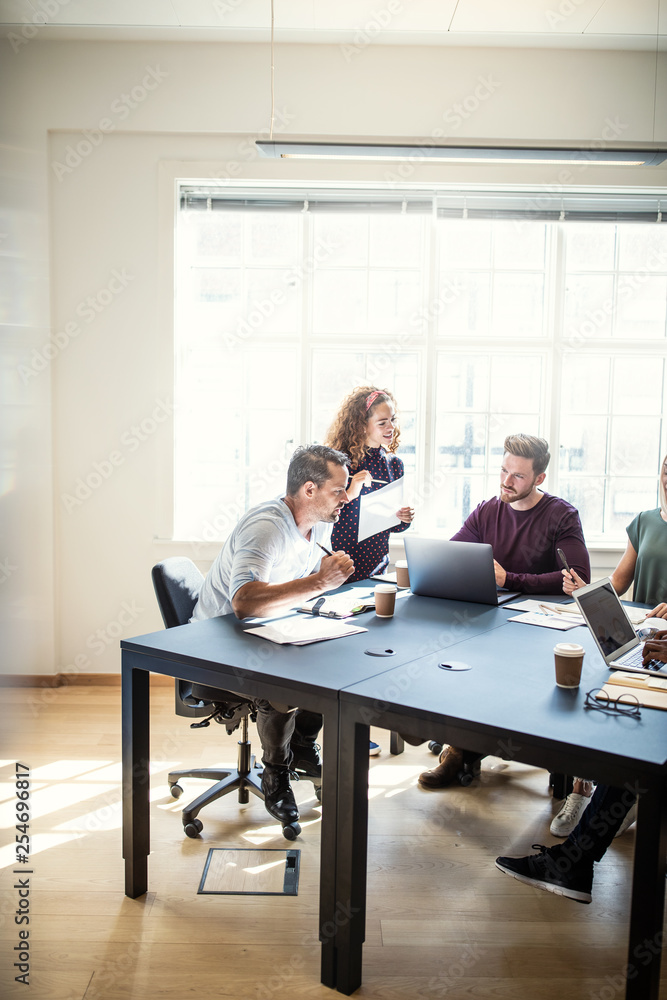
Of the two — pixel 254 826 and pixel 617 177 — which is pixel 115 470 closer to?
pixel 254 826

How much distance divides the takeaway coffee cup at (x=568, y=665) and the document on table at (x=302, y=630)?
672mm

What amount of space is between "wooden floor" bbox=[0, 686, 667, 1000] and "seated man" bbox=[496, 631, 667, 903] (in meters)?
0.04

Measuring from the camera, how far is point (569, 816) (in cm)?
250

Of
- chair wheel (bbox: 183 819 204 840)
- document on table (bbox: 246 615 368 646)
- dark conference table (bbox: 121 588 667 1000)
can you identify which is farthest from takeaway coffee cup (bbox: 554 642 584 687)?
chair wheel (bbox: 183 819 204 840)

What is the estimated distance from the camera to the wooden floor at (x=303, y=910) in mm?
1791

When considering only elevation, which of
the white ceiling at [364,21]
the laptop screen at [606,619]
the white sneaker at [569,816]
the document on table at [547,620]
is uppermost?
the white ceiling at [364,21]

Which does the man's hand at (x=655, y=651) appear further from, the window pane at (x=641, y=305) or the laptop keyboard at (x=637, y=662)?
the window pane at (x=641, y=305)

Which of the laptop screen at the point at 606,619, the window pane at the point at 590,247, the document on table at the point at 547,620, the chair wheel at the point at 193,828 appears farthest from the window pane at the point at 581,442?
the chair wheel at the point at 193,828

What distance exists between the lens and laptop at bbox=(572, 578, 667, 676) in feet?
6.22

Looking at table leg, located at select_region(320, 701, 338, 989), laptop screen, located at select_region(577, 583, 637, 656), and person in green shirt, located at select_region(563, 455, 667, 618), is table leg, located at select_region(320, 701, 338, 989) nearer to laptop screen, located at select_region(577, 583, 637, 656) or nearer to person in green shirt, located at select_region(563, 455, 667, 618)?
laptop screen, located at select_region(577, 583, 637, 656)

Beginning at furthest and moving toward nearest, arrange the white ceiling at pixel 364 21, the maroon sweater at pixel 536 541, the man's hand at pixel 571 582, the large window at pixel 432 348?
1. the large window at pixel 432 348
2. the white ceiling at pixel 364 21
3. the maroon sweater at pixel 536 541
4. the man's hand at pixel 571 582

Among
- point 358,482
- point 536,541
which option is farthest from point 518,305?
point 536,541

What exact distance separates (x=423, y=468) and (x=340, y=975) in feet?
9.27

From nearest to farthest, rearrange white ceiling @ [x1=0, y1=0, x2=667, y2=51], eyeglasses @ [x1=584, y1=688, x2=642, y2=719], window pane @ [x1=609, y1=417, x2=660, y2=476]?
eyeglasses @ [x1=584, y1=688, x2=642, y2=719]
white ceiling @ [x1=0, y1=0, x2=667, y2=51]
window pane @ [x1=609, y1=417, x2=660, y2=476]
